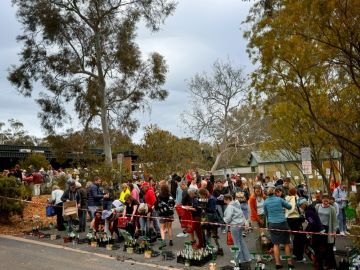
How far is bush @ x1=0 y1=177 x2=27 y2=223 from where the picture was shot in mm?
15895

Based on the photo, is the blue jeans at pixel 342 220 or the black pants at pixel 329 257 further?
the blue jeans at pixel 342 220

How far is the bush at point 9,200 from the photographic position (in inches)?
626

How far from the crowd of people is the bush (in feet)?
5.44

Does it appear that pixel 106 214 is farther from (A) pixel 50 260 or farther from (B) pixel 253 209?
(B) pixel 253 209

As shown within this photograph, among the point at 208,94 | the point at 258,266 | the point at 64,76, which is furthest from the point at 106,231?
the point at 208,94

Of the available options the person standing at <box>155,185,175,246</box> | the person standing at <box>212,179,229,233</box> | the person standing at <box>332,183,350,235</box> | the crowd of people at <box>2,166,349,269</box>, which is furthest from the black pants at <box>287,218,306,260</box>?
the person standing at <box>155,185,175,246</box>

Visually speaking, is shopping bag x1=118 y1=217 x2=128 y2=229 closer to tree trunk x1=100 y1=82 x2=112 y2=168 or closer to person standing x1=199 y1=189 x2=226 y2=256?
person standing x1=199 y1=189 x2=226 y2=256

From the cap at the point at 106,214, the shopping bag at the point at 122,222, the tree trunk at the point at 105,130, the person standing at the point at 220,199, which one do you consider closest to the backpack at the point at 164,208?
the shopping bag at the point at 122,222

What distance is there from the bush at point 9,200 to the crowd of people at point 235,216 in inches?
65.3

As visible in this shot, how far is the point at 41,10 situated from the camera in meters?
26.1

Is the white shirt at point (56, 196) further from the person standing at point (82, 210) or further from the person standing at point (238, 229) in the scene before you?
the person standing at point (238, 229)

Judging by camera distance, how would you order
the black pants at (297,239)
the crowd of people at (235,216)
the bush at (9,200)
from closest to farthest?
the crowd of people at (235,216), the black pants at (297,239), the bush at (9,200)

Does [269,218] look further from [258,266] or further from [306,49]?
[306,49]

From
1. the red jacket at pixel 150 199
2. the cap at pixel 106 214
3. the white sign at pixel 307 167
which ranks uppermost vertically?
the white sign at pixel 307 167
